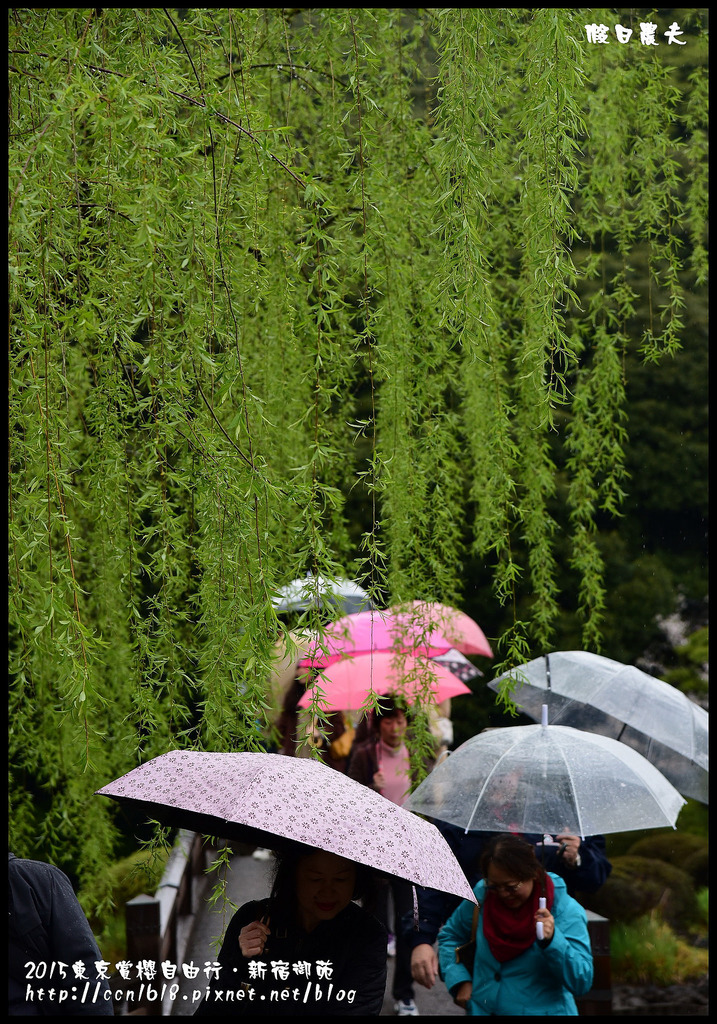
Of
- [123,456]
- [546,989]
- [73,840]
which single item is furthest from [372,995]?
[73,840]

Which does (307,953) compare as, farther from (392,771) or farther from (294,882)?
(392,771)

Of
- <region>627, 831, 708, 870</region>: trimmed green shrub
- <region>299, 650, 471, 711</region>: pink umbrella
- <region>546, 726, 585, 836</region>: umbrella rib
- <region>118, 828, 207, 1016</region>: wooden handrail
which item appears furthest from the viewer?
<region>627, 831, 708, 870</region>: trimmed green shrub

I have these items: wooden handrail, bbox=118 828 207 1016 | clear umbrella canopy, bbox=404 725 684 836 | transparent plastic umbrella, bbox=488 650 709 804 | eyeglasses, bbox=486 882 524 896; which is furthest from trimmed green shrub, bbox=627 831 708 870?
eyeglasses, bbox=486 882 524 896

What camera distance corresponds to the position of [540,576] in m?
3.02

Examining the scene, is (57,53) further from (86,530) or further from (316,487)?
(86,530)

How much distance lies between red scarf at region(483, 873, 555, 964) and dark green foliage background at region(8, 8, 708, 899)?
54 cm

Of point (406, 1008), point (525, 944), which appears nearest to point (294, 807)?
point (525, 944)

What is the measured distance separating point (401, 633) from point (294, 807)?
114cm

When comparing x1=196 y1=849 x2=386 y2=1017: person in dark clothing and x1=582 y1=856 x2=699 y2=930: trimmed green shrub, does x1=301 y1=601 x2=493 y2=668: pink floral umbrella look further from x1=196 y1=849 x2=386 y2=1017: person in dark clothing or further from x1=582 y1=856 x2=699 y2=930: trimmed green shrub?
x1=582 y1=856 x2=699 y2=930: trimmed green shrub

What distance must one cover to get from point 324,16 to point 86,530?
1695 millimetres

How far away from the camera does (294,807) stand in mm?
1546

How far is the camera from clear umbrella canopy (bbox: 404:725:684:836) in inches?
89.0

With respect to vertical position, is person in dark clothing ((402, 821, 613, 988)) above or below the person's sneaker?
above

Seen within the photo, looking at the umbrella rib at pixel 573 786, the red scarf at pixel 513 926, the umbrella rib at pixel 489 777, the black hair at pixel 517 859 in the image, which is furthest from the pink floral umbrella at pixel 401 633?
the red scarf at pixel 513 926
